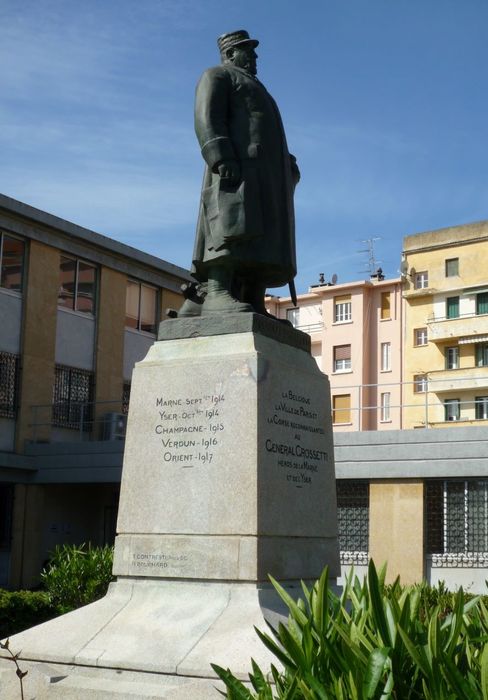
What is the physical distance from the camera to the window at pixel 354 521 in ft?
73.1

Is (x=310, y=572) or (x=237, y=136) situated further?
(x=237, y=136)

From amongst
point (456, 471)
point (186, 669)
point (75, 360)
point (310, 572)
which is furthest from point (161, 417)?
point (75, 360)

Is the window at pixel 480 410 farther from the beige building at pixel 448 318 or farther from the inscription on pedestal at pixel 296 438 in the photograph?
the inscription on pedestal at pixel 296 438

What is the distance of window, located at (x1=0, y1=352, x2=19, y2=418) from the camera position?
28.5m

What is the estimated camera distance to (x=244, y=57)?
9.84 m

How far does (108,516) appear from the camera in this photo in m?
31.2

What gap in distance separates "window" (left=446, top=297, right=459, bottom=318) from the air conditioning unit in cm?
3460

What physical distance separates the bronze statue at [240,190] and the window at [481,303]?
52.2 metres

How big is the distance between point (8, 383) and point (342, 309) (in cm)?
4284

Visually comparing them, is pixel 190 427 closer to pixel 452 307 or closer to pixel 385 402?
pixel 452 307

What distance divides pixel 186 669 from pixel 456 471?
14.4 meters

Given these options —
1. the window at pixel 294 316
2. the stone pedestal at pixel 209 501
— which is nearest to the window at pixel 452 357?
the window at pixel 294 316

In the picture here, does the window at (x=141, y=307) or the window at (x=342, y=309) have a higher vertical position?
the window at (x=342, y=309)

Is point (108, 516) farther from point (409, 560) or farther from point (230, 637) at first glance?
point (230, 637)
